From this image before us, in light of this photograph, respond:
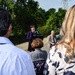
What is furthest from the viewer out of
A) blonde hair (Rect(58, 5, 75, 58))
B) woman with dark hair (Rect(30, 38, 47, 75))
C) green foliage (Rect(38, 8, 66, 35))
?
green foliage (Rect(38, 8, 66, 35))

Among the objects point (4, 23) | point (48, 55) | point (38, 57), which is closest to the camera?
point (4, 23)

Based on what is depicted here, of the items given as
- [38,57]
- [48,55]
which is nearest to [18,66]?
[48,55]

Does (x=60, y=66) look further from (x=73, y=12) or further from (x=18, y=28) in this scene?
(x=18, y=28)

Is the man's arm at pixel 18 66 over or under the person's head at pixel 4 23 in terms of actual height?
under

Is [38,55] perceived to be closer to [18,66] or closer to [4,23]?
[4,23]

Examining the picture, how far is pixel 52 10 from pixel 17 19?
47.2 meters

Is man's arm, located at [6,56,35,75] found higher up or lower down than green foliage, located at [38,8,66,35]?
higher up

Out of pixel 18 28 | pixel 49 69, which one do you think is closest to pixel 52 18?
pixel 18 28

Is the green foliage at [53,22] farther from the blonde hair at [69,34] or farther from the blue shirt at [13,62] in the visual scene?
the blue shirt at [13,62]

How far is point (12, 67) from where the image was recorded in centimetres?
254

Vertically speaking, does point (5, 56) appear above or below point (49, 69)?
above

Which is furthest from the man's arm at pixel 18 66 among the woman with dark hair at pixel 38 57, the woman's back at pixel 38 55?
the woman's back at pixel 38 55

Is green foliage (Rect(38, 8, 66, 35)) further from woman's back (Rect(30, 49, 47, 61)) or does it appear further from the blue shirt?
the blue shirt

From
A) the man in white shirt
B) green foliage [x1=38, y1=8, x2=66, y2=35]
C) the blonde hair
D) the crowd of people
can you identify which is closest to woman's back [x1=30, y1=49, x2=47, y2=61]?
the crowd of people
